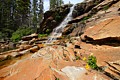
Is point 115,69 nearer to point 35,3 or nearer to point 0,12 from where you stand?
point 0,12

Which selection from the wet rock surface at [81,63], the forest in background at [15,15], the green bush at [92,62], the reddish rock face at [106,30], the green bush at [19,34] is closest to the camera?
the wet rock surface at [81,63]

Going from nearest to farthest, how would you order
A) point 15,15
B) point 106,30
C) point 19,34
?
point 106,30 < point 19,34 < point 15,15

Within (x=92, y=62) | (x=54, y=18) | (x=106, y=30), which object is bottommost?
(x=92, y=62)

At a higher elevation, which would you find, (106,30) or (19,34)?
(106,30)

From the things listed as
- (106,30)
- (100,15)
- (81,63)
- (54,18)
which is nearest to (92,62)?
(81,63)

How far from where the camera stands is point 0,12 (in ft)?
155

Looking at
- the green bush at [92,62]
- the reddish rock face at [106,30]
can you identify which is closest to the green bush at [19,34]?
the reddish rock face at [106,30]

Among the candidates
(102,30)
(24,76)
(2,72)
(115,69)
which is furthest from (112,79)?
(2,72)

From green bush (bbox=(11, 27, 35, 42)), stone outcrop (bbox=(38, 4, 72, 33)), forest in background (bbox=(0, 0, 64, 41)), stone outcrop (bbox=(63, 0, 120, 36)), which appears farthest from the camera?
forest in background (bbox=(0, 0, 64, 41))

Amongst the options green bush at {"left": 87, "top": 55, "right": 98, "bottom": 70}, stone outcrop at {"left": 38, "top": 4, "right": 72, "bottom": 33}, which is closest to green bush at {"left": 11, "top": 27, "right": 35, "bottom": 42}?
stone outcrop at {"left": 38, "top": 4, "right": 72, "bottom": 33}

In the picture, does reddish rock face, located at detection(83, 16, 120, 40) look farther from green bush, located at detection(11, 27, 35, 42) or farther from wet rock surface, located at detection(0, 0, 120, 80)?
green bush, located at detection(11, 27, 35, 42)

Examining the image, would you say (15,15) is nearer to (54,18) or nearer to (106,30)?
(54,18)

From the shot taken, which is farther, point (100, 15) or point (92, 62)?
point (100, 15)

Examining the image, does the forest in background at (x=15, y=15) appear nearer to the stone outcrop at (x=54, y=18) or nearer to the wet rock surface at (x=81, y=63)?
the stone outcrop at (x=54, y=18)
